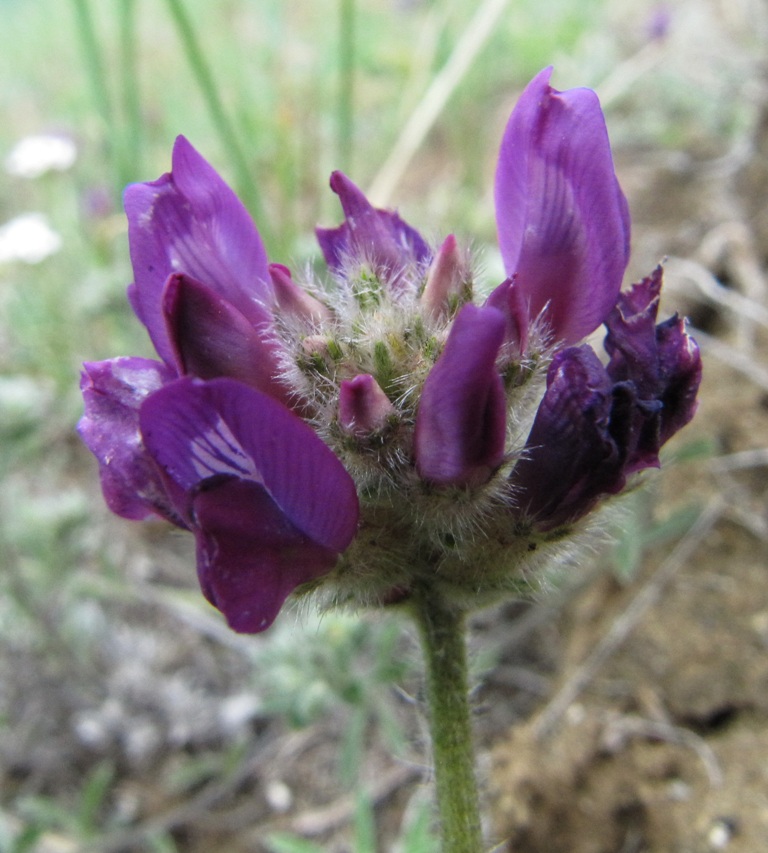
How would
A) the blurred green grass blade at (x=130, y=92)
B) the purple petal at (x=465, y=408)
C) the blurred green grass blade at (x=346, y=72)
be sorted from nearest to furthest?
the purple petal at (x=465, y=408) < the blurred green grass blade at (x=130, y=92) < the blurred green grass blade at (x=346, y=72)

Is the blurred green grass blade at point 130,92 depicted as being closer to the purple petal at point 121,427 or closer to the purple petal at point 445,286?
the purple petal at point 121,427

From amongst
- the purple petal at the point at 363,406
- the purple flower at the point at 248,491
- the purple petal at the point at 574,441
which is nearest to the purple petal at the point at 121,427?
the purple flower at the point at 248,491

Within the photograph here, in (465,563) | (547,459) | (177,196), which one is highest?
(177,196)

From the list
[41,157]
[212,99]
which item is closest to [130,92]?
[212,99]

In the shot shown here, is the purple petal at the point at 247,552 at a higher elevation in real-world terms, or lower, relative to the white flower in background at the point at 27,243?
higher

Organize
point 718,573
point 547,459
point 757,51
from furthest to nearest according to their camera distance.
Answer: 1. point 757,51
2. point 718,573
3. point 547,459

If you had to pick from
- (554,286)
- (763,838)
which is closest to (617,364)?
(554,286)

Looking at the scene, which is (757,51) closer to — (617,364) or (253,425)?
(617,364)
